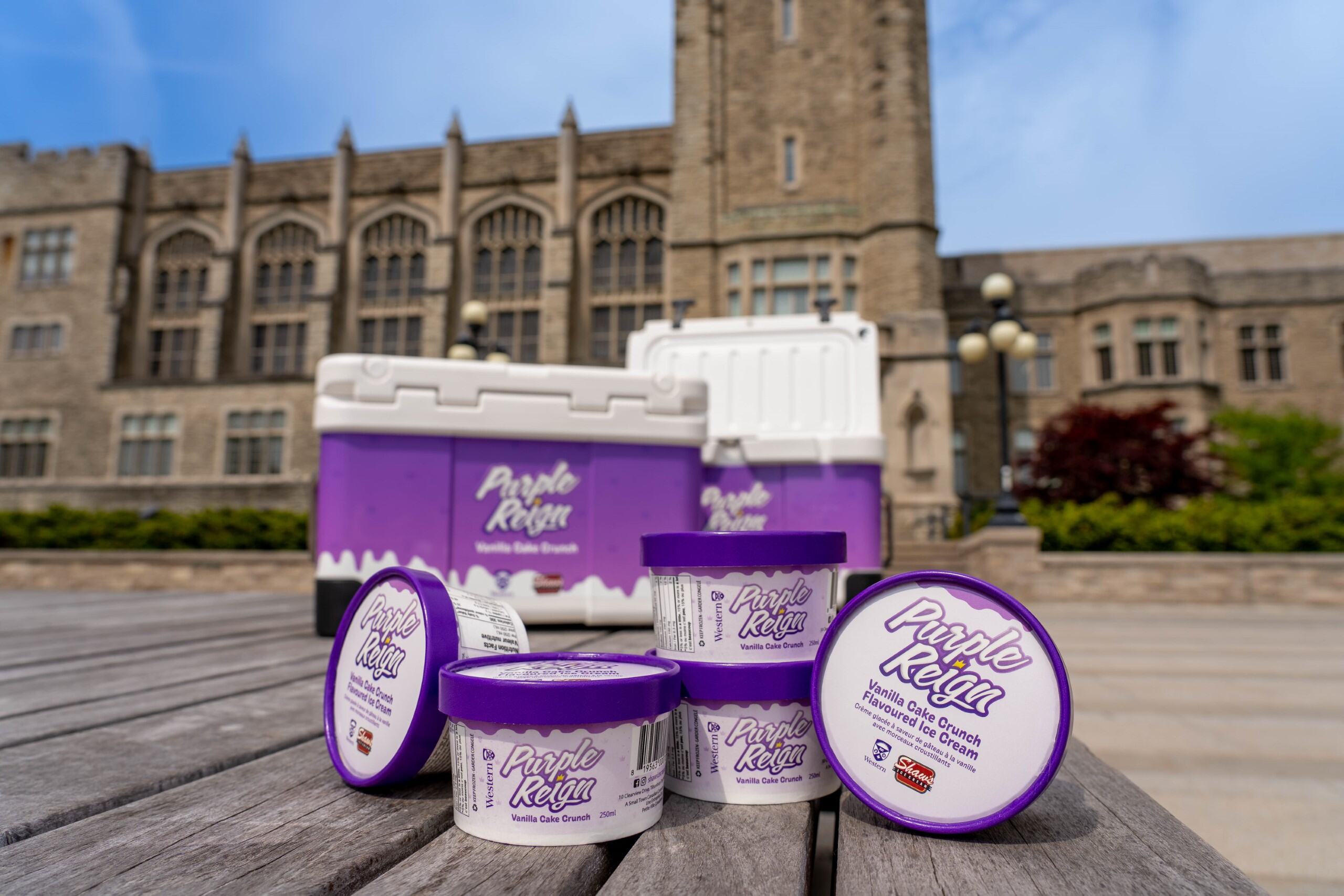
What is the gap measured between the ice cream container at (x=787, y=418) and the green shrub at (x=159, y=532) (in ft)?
38.7

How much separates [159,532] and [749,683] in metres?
15.4

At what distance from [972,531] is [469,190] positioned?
1789cm

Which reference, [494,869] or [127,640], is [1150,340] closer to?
[127,640]

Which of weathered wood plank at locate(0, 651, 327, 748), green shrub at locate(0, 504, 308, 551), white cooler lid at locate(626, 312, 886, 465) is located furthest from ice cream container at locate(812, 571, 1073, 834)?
green shrub at locate(0, 504, 308, 551)

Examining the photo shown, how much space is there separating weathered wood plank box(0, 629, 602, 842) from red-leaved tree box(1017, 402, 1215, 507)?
17.8 m

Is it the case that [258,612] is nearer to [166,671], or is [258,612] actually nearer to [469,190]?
[166,671]

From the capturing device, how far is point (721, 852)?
105 cm

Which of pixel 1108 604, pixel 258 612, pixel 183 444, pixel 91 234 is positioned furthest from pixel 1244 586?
pixel 91 234

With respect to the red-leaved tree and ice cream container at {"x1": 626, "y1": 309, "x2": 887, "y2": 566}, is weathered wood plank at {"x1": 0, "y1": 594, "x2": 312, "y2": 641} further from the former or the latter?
the red-leaved tree

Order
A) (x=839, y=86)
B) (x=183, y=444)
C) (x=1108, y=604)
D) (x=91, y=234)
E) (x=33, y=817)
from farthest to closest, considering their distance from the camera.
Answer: (x=91, y=234) → (x=183, y=444) → (x=839, y=86) → (x=1108, y=604) → (x=33, y=817)

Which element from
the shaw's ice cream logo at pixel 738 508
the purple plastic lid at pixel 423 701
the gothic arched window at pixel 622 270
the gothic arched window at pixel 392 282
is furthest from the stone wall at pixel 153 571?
the gothic arched window at pixel 392 282

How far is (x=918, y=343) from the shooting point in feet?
58.9

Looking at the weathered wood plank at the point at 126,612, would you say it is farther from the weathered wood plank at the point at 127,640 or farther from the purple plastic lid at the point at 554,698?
the purple plastic lid at the point at 554,698

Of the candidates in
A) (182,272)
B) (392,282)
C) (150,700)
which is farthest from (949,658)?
(182,272)
